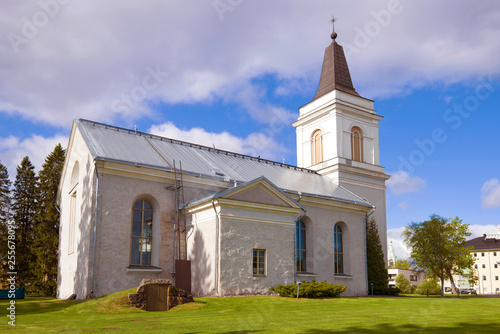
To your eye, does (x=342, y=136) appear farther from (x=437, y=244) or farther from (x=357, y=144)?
(x=437, y=244)

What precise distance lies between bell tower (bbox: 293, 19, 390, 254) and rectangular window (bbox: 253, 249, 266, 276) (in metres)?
15.0

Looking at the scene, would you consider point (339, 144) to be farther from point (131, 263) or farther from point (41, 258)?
point (41, 258)

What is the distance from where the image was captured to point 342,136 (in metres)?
40.4

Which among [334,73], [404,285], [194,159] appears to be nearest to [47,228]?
[194,159]

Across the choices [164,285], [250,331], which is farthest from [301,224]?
[250,331]

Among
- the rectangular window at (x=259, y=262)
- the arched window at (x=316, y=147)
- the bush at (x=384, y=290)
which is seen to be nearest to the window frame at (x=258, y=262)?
the rectangular window at (x=259, y=262)

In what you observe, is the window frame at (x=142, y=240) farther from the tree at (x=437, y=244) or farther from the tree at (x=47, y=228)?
the tree at (x=437, y=244)

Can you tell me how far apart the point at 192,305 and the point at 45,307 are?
253 inches

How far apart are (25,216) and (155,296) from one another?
87.9ft

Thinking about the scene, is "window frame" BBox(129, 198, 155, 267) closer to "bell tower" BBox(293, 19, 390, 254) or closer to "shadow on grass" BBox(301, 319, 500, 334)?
"shadow on grass" BBox(301, 319, 500, 334)

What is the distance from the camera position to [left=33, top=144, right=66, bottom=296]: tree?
115ft

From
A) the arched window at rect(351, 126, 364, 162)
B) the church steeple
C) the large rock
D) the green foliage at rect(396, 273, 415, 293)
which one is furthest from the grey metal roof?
the green foliage at rect(396, 273, 415, 293)

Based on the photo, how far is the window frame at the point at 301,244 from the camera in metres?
30.0

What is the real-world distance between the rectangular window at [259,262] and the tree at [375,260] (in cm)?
1196
